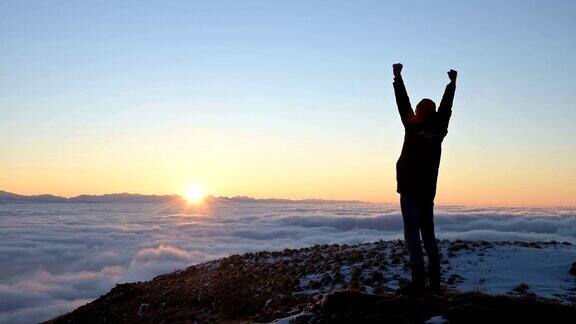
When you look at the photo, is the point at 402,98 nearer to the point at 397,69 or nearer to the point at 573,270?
the point at 397,69

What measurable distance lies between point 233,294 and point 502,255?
887cm

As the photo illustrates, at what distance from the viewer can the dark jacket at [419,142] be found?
8.45 m

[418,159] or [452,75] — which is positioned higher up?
[452,75]

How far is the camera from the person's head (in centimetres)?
840

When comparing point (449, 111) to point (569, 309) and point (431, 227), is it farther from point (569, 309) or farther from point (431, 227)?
point (569, 309)

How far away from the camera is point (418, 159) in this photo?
27.9 ft

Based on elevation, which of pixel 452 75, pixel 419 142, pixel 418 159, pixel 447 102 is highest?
pixel 452 75

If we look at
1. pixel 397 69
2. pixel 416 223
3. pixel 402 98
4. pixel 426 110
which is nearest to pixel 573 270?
pixel 416 223

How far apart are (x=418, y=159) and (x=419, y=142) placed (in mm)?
285

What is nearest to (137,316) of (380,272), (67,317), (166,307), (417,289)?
(166,307)

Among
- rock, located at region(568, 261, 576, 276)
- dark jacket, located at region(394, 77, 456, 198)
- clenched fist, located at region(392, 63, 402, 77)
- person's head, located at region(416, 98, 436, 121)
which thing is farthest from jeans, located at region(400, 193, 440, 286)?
rock, located at region(568, 261, 576, 276)

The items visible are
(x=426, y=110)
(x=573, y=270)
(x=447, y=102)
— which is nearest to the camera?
(x=426, y=110)

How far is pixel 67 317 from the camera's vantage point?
21.5 m

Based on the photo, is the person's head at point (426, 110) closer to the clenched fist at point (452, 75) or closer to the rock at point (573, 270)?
the clenched fist at point (452, 75)
